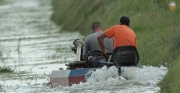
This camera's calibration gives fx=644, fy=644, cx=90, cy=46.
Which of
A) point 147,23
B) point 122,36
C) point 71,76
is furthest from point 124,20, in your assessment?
point 147,23

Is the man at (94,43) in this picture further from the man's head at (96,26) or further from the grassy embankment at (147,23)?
the grassy embankment at (147,23)

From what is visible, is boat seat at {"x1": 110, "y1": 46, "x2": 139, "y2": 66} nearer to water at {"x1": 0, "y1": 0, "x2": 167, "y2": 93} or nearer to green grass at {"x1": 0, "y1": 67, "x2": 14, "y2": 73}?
water at {"x1": 0, "y1": 0, "x2": 167, "y2": 93}

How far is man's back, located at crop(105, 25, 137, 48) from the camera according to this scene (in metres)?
14.8

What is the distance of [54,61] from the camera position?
2248 centimetres

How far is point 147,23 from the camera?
22766 millimetres

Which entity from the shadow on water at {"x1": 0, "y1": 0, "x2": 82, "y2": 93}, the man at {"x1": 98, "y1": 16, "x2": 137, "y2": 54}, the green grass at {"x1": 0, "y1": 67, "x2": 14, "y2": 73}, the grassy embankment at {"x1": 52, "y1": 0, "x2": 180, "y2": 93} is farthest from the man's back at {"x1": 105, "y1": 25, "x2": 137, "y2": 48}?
the green grass at {"x1": 0, "y1": 67, "x2": 14, "y2": 73}

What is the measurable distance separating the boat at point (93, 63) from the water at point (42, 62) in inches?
9.8

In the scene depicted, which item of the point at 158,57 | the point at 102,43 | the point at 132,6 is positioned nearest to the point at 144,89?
the point at 102,43

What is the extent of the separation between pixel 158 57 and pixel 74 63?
278cm

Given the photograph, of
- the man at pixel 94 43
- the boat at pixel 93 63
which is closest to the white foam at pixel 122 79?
the boat at pixel 93 63

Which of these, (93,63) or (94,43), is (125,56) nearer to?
(93,63)

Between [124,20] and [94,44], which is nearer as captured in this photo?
[124,20]

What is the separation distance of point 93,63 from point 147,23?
8.01 metres

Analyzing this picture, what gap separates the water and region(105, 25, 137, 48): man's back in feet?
2.88
